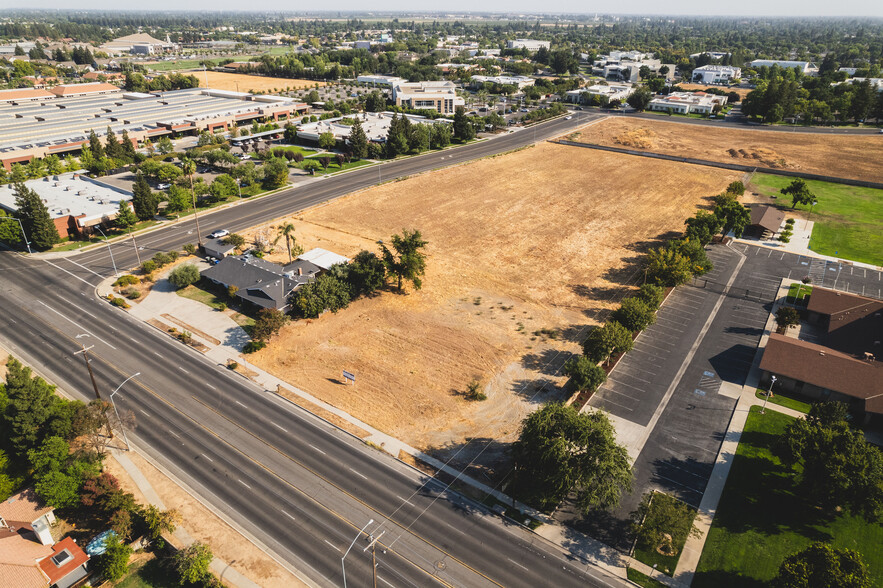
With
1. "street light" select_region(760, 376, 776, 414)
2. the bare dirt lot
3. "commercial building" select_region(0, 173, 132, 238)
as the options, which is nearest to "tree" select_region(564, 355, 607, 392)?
"street light" select_region(760, 376, 776, 414)

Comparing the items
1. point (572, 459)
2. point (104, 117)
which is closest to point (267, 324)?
point (572, 459)

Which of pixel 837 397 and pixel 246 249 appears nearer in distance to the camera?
pixel 837 397

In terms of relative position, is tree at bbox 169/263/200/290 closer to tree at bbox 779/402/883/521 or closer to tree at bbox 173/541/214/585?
tree at bbox 173/541/214/585

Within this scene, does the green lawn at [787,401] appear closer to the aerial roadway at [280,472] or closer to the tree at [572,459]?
the tree at [572,459]

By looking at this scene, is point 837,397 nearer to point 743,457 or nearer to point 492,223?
point 743,457

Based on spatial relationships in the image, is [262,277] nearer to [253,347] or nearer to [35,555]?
[253,347]

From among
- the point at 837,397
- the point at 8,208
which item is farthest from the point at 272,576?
the point at 8,208
